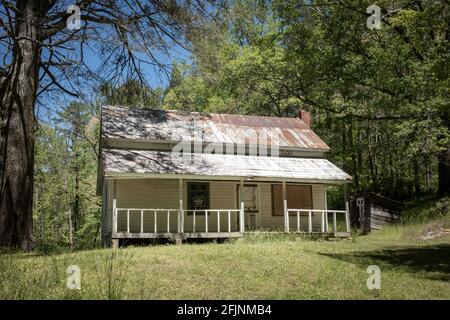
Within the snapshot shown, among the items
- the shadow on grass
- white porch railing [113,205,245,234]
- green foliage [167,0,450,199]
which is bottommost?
the shadow on grass

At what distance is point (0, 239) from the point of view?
1481cm

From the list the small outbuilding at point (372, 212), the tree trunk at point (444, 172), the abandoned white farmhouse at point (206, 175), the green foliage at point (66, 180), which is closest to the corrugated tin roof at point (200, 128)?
the abandoned white farmhouse at point (206, 175)

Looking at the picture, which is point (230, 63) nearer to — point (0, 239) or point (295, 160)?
point (295, 160)

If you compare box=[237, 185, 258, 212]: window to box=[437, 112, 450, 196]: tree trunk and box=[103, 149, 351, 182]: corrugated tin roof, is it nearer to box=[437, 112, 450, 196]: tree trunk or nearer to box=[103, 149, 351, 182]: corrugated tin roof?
box=[103, 149, 351, 182]: corrugated tin roof

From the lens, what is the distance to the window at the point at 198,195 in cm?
2086

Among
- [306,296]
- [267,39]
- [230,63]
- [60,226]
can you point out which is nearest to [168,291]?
[306,296]

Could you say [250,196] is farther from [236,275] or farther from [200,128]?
[236,275]

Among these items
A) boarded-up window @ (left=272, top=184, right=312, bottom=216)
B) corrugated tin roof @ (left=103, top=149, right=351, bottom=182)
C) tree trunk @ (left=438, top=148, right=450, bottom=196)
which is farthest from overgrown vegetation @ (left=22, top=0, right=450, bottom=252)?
boarded-up window @ (left=272, top=184, right=312, bottom=216)

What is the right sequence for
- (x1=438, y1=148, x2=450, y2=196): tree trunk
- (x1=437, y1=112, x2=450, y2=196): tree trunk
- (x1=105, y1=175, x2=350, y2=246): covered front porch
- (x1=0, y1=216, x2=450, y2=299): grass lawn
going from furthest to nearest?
(x1=438, y1=148, x2=450, y2=196): tree trunk
(x1=437, y1=112, x2=450, y2=196): tree trunk
(x1=105, y1=175, x2=350, y2=246): covered front porch
(x1=0, y1=216, x2=450, y2=299): grass lawn

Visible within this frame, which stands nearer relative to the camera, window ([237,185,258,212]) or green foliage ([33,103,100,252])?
window ([237,185,258,212])

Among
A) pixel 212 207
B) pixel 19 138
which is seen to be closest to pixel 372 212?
pixel 212 207

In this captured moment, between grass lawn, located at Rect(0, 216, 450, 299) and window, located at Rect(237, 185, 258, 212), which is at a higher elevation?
window, located at Rect(237, 185, 258, 212)

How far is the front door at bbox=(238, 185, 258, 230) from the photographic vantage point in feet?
72.1

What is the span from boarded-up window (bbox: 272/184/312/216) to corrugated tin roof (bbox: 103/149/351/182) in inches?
49.8
